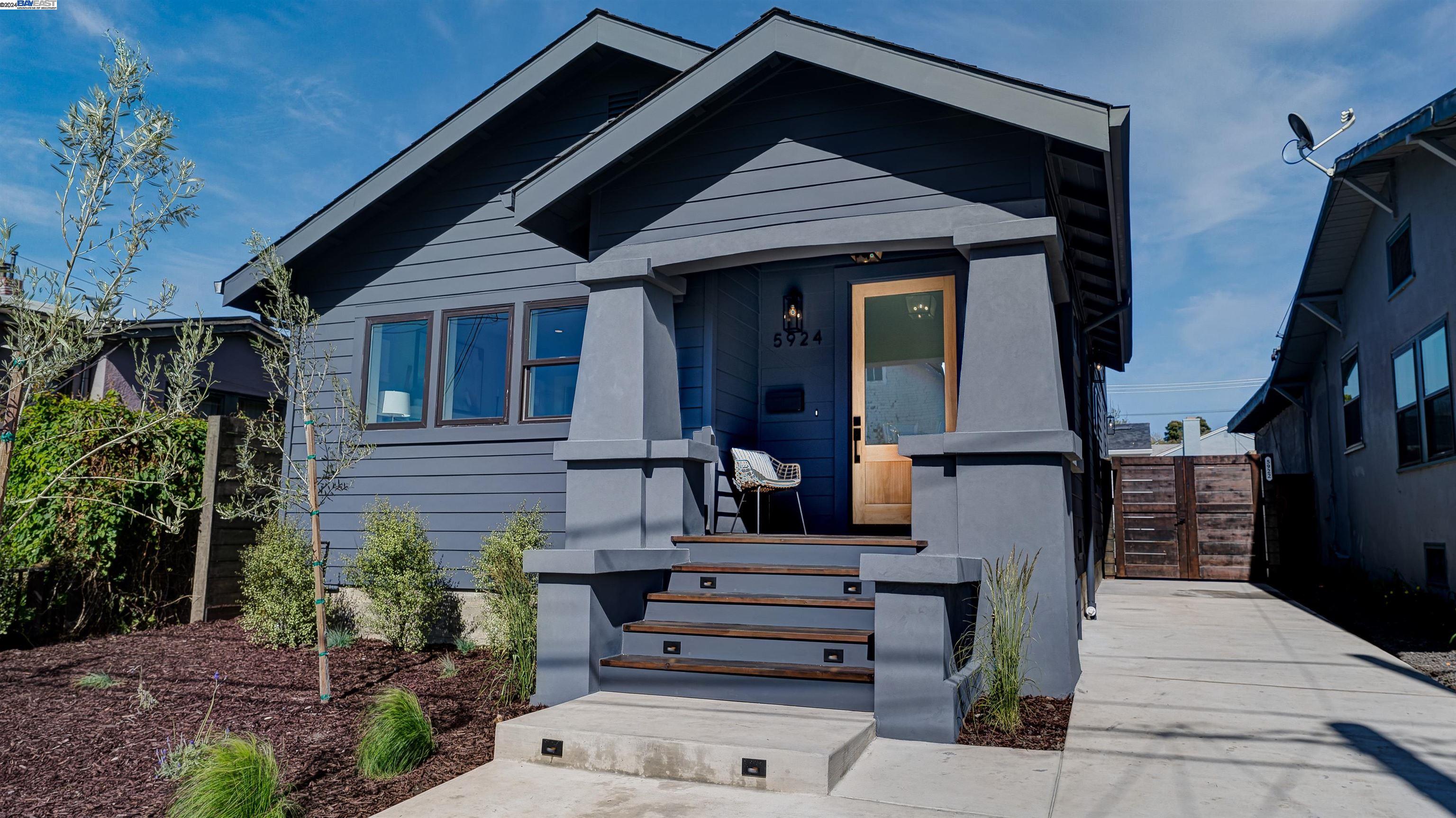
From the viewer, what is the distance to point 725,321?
6.94 meters

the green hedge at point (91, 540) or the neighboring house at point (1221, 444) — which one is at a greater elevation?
the neighboring house at point (1221, 444)

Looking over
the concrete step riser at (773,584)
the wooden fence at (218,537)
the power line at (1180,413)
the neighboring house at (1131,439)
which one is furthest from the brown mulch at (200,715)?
the power line at (1180,413)

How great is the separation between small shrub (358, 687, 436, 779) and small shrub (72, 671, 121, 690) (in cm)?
248

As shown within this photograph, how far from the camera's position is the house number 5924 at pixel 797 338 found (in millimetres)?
7730

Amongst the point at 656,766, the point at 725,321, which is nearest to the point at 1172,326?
the point at 725,321

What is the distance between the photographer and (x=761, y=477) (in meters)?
6.62

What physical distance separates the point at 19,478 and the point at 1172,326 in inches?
1763

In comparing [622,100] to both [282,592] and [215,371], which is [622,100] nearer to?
[282,592]

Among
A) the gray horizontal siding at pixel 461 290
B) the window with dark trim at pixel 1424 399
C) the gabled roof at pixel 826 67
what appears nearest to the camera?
the gabled roof at pixel 826 67

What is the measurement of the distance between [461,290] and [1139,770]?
6438 mm

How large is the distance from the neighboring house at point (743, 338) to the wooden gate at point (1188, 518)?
17.8 feet

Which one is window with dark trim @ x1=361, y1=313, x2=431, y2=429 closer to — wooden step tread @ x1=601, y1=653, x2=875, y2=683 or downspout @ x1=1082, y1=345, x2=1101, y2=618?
wooden step tread @ x1=601, y1=653, x2=875, y2=683

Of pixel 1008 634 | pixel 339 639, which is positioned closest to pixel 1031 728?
pixel 1008 634

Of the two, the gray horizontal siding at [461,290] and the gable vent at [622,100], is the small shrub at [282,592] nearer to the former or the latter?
the gray horizontal siding at [461,290]
